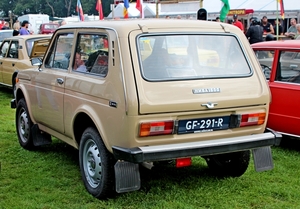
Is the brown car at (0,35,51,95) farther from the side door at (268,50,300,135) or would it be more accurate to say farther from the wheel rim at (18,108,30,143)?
the side door at (268,50,300,135)

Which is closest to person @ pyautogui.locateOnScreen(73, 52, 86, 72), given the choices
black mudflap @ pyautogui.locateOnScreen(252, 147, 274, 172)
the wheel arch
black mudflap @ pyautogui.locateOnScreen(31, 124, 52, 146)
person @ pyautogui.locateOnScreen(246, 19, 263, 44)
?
the wheel arch

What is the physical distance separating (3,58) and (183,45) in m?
8.26

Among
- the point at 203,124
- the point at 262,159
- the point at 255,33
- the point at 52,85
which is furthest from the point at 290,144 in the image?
the point at 255,33

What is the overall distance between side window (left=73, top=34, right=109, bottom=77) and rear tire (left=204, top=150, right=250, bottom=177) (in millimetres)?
1600

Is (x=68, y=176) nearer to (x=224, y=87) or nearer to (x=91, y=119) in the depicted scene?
(x=91, y=119)

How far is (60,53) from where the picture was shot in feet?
18.5

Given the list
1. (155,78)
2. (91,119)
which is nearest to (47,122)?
(91,119)

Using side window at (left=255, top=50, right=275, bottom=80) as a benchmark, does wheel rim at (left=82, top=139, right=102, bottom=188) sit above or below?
below

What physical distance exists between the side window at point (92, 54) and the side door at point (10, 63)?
6.18 metres

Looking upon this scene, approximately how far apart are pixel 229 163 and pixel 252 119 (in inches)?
Result: 35.0

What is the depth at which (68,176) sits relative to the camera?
539 centimetres

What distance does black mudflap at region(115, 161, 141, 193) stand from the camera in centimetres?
412

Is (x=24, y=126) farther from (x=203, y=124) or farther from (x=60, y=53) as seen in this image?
(x=203, y=124)

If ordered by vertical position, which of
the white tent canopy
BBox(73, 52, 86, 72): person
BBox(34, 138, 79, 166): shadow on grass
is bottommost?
BBox(34, 138, 79, 166): shadow on grass
